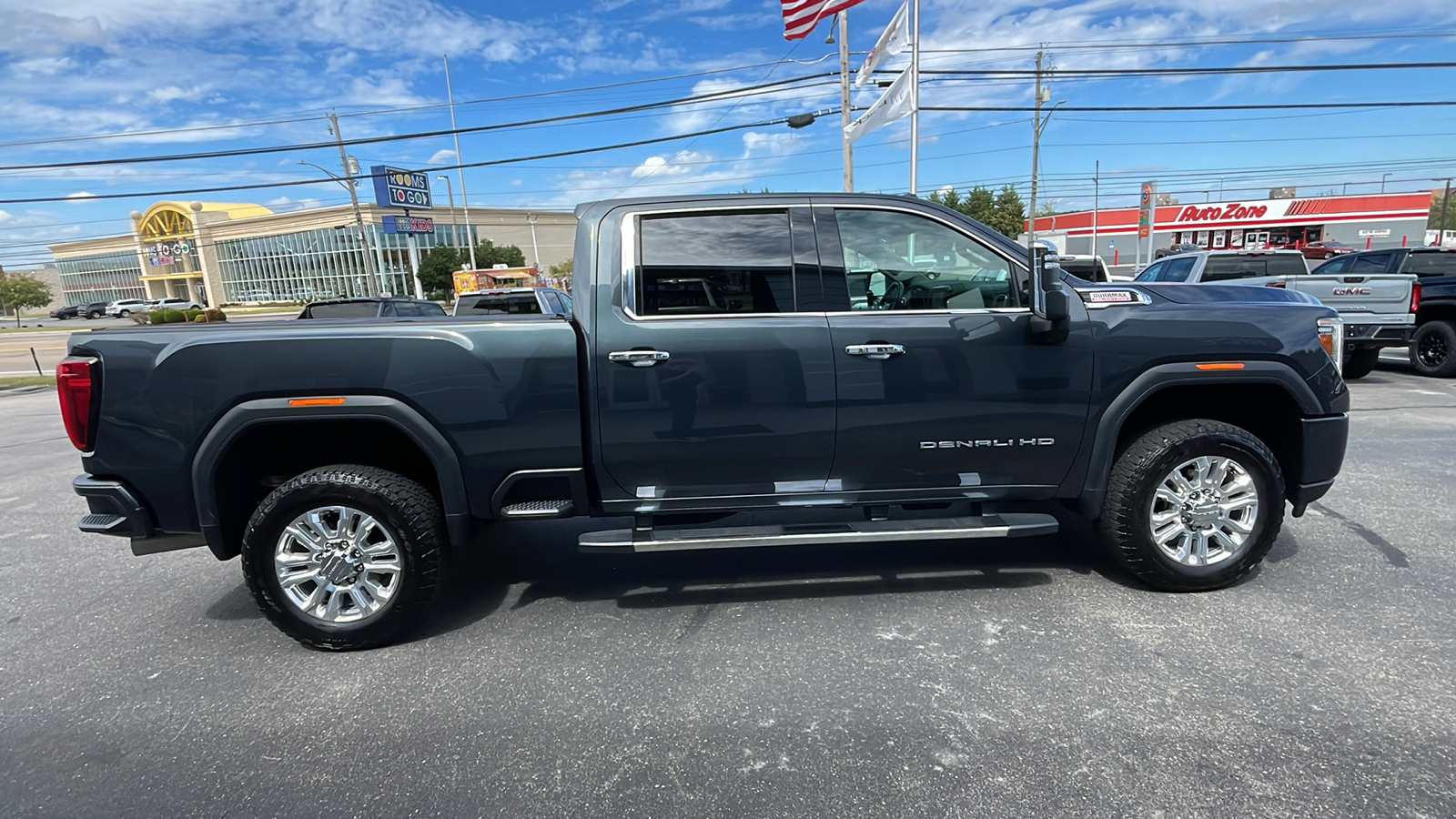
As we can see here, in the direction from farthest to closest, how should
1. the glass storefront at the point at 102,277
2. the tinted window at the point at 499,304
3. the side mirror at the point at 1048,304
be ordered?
the glass storefront at the point at 102,277 < the tinted window at the point at 499,304 < the side mirror at the point at 1048,304

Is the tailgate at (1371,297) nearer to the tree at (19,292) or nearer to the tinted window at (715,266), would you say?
the tinted window at (715,266)

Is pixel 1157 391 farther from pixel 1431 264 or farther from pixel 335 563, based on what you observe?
pixel 1431 264

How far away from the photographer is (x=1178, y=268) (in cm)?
1162

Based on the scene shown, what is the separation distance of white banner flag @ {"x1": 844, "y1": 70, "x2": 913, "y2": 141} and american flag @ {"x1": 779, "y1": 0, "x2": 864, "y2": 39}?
5.94ft

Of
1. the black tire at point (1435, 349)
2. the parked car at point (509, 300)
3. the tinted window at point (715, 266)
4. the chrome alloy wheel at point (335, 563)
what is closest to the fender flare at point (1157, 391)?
the tinted window at point (715, 266)

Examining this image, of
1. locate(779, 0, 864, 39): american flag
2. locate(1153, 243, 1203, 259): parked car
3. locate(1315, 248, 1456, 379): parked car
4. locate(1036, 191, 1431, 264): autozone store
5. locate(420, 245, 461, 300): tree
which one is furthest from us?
locate(420, 245, 461, 300): tree

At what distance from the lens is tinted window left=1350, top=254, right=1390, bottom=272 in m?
11.3

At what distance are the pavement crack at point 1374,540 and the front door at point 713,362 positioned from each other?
3.23 meters

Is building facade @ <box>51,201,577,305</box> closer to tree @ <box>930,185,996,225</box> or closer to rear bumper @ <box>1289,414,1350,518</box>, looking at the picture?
tree @ <box>930,185,996,225</box>

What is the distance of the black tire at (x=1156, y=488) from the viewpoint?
11.6ft

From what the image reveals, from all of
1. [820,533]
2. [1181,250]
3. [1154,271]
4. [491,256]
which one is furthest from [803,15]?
[491,256]

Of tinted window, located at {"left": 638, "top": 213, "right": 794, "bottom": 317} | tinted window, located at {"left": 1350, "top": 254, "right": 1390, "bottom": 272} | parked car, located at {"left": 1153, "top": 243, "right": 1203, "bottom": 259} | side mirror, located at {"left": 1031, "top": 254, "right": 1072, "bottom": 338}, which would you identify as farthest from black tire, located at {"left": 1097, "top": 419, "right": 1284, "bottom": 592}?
tinted window, located at {"left": 1350, "top": 254, "right": 1390, "bottom": 272}

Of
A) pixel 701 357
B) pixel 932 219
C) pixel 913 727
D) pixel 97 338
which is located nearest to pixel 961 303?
pixel 932 219

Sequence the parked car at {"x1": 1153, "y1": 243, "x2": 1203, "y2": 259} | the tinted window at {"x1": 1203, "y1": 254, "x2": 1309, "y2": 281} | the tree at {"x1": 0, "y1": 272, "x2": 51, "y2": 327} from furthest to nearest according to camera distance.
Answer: the tree at {"x1": 0, "y1": 272, "x2": 51, "y2": 327} < the parked car at {"x1": 1153, "y1": 243, "x2": 1203, "y2": 259} < the tinted window at {"x1": 1203, "y1": 254, "x2": 1309, "y2": 281}
